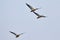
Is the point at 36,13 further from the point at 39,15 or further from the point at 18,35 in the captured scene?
the point at 18,35

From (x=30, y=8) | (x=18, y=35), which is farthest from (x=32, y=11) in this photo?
(x=18, y=35)

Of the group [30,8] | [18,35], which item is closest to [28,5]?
[30,8]

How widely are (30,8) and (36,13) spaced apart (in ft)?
4.03

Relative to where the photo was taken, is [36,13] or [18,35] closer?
[36,13]

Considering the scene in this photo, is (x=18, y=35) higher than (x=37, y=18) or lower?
higher

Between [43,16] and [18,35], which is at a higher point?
[18,35]

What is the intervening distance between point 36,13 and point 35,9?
949mm

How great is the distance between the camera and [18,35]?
4681 cm

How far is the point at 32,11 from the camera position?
40594mm

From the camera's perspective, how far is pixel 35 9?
134 ft

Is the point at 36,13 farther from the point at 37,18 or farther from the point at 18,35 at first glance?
the point at 18,35

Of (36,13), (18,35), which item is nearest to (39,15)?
(36,13)

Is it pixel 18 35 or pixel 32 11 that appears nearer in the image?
pixel 32 11

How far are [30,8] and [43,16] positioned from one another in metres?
1.49
